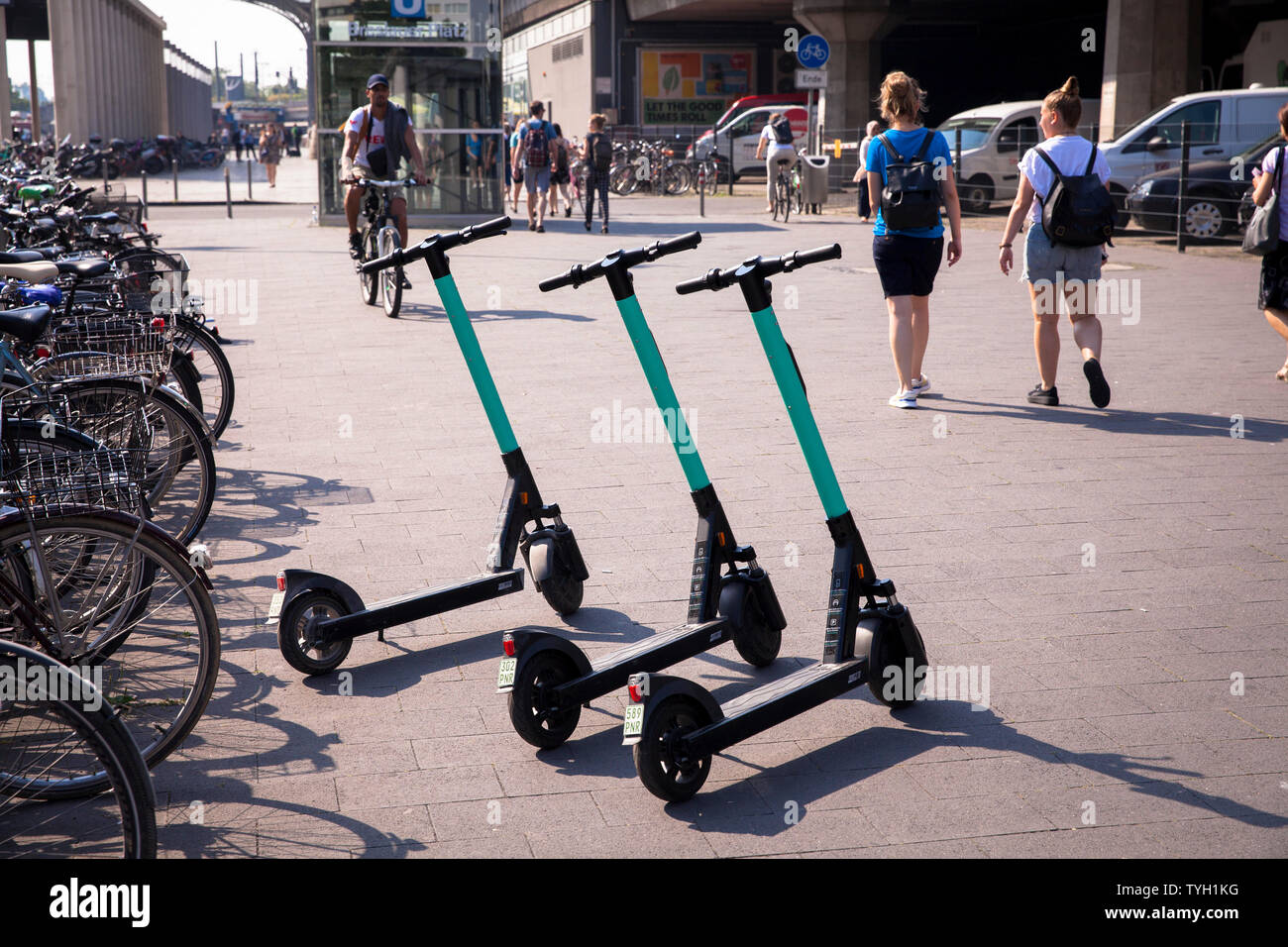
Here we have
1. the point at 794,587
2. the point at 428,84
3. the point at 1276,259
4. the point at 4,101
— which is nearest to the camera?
the point at 794,587

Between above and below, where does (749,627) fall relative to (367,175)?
below

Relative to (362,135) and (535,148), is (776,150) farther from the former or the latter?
(362,135)

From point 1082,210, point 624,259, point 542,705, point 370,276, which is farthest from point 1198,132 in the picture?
point 542,705

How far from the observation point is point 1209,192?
1711 cm

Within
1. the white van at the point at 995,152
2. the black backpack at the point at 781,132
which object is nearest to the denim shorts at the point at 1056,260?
the white van at the point at 995,152

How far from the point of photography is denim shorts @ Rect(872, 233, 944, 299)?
7.70 metres

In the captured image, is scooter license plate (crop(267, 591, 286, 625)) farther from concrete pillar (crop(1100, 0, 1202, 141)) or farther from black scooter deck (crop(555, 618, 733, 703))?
concrete pillar (crop(1100, 0, 1202, 141))

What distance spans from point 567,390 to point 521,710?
503 centimetres

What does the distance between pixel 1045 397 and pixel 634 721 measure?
539 centimetres

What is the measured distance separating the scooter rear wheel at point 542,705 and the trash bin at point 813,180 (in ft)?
67.8

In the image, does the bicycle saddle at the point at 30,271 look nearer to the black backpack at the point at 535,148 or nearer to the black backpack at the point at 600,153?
the black backpack at the point at 600,153

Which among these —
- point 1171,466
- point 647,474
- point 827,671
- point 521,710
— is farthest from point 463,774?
point 1171,466

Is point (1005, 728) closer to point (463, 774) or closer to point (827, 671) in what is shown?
point (827, 671)

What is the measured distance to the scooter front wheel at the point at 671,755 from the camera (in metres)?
3.27
